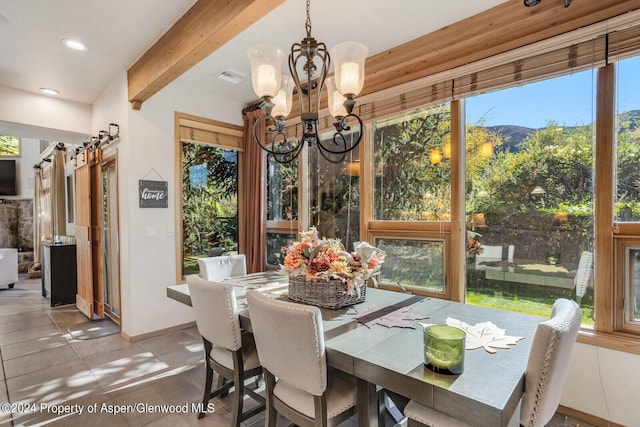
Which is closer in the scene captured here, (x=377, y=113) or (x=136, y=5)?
(x=136, y=5)

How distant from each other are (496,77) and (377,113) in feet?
3.50

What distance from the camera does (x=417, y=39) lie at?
Answer: 278 cm

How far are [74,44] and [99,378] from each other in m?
2.92

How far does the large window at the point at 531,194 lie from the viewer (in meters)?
2.16

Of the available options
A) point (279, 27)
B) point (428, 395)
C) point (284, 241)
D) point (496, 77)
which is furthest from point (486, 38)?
point (284, 241)

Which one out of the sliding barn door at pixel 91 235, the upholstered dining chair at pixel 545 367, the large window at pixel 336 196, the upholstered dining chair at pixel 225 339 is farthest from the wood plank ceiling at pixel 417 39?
the upholstered dining chair at pixel 545 367

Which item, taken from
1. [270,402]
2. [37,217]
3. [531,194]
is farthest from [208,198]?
[37,217]

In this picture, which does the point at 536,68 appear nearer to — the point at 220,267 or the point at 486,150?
the point at 486,150

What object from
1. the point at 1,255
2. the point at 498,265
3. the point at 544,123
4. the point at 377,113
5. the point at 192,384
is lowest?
the point at 192,384

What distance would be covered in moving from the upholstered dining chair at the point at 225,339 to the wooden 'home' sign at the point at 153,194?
1.96 metres

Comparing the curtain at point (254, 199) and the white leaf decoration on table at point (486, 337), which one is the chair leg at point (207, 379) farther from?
the curtain at point (254, 199)

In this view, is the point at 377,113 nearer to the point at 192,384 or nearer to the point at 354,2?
the point at 354,2

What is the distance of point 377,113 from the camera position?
3.15 meters

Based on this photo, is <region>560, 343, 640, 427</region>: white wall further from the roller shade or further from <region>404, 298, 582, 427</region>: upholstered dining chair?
the roller shade
